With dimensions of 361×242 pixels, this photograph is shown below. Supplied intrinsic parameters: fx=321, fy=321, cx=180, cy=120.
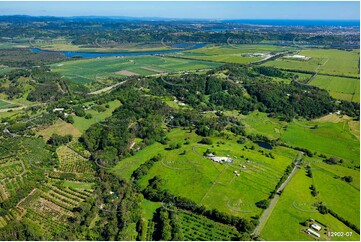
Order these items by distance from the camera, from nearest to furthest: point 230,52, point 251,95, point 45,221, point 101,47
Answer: point 45,221
point 251,95
point 230,52
point 101,47

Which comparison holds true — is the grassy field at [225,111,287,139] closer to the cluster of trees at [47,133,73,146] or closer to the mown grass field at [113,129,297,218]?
the mown grass field at [113,129,297,218]

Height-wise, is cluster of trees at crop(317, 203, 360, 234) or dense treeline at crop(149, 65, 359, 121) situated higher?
dense treeline at crop(149, 65, 359, 121)

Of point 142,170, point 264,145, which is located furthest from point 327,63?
point 142,170

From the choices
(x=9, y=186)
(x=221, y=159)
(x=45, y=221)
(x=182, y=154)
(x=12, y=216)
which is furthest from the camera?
(x=182, y=154)

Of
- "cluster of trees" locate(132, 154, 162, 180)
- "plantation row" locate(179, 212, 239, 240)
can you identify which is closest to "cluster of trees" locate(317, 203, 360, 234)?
"plantation row" locate(179, 212, 239, 240)

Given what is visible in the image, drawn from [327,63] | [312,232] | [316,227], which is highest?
[327,63]

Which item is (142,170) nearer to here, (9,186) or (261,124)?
(9,186)
